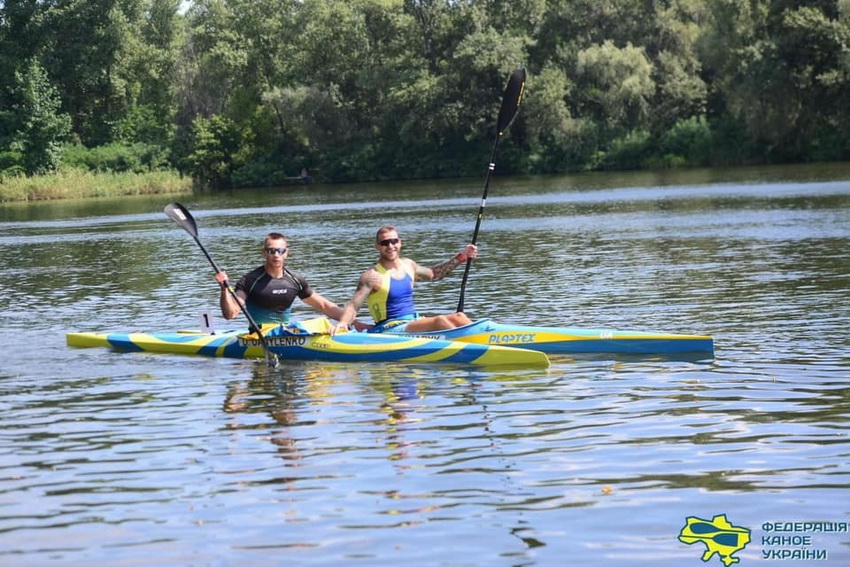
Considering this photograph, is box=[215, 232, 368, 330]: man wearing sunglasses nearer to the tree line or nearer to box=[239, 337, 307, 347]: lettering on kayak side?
box=[239, 337, 307, 347]: lettering on kayak side

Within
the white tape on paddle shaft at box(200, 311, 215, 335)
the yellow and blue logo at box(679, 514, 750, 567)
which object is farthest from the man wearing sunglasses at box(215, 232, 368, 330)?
the yellow and blue logo at box(679, 514, 750, 567)

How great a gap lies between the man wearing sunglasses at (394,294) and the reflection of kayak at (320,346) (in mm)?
289

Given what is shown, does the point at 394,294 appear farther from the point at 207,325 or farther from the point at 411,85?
the point at 411,85

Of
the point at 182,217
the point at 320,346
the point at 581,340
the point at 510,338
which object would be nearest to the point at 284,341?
the point at 320,346

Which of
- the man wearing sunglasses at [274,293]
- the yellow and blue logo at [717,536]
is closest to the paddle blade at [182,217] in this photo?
the man wearing sunglasses at [274,293]

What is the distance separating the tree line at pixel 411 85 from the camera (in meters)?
63.1

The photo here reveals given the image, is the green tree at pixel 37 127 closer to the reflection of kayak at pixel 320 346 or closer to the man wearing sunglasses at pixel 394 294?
the reflection of kayak at pixel 320 346

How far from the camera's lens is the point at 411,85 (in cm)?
7675

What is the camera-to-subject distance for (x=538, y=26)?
7862 cm

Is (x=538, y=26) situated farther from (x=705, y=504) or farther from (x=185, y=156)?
(x=705, y=504)

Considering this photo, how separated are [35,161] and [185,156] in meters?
9.71

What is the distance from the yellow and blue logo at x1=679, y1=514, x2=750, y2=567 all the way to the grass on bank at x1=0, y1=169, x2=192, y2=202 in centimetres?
6504

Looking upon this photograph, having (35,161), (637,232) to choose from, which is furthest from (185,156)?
(637,232)

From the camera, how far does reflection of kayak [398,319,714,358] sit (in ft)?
43.1
